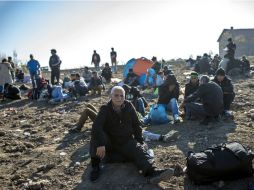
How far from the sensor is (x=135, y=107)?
9.32m

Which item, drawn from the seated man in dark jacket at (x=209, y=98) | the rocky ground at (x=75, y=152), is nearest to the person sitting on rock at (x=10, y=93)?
the rocky ground at (x=75, y=152)

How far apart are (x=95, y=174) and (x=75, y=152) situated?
5.59 feet

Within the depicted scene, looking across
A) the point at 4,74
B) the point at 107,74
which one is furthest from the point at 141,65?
the point at 4,74

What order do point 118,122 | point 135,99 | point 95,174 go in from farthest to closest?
point 135,99
point 118,122
point 95,174

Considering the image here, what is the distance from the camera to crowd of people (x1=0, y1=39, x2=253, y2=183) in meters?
5.31

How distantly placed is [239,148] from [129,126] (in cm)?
179

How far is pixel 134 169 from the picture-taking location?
215 inches

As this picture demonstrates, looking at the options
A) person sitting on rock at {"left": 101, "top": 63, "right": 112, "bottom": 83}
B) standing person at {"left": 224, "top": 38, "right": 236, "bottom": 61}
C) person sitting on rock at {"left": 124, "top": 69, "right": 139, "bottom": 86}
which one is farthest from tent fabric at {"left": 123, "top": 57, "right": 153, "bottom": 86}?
standing person at {"left": 224, "top": 38, "right": 236, "bottom": 61}

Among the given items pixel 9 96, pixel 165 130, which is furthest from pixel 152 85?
pixel 165 130

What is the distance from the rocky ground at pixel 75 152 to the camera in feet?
16.9

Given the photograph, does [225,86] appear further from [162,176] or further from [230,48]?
[230,48]

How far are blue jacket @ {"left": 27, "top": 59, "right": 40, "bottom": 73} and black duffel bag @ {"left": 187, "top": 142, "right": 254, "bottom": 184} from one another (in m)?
12.8

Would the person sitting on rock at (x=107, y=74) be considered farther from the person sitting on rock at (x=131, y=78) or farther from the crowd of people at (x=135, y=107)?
the person sitting on rock at (x=131, y=78)

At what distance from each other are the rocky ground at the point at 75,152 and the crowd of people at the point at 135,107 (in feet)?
0.82
